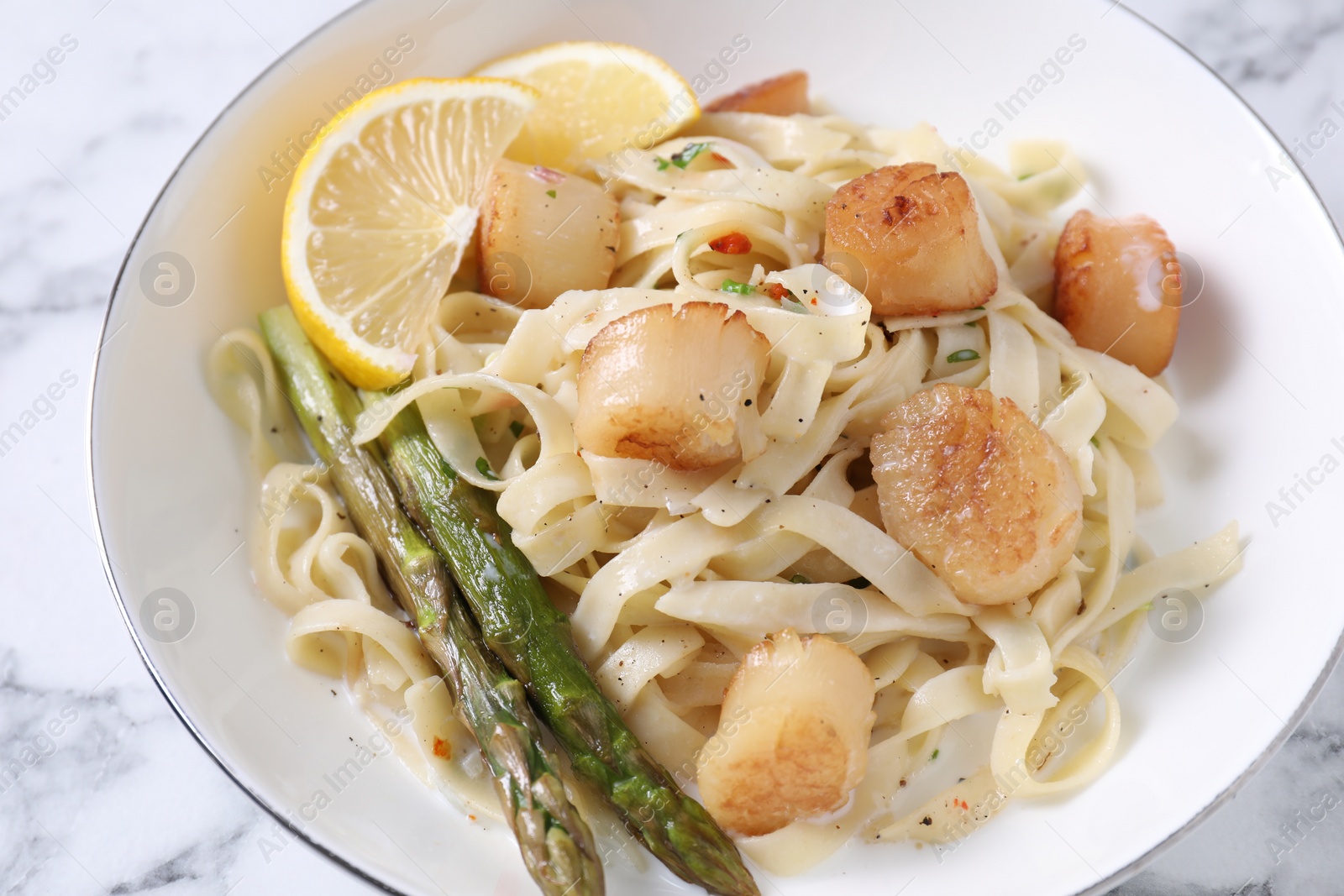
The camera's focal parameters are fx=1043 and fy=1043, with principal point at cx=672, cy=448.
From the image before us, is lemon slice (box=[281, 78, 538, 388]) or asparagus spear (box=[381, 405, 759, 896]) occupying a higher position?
lemon slice (box=[281, 78, 538, 388])

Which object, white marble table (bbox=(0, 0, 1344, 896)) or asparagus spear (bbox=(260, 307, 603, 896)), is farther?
white marble table (bbox=(0, 0, 1344, 896))

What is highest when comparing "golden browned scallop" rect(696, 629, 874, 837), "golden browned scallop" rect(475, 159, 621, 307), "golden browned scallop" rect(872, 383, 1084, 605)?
"golden browned scallop" rect(475, 159, 621, 307)

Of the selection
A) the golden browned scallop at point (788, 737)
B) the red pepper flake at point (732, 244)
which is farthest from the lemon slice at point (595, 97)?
the golden browned scallop at point (788, 737)

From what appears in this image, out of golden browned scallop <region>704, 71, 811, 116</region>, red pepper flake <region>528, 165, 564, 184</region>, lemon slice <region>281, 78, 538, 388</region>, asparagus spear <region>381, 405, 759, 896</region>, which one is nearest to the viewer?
asparagus spear <region>381, 405, 759, 896</region>

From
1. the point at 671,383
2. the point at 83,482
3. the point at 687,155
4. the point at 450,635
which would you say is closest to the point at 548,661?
the point at 450,635

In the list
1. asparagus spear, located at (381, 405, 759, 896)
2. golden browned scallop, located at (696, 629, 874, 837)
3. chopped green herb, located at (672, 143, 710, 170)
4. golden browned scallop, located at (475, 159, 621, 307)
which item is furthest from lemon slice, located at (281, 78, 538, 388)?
golden browned scallop, located at (696, 629, 874, 837)

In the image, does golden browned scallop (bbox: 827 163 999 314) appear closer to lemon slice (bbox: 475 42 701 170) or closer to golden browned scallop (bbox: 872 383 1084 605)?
golden browned scallop (bbox: 872 383 1084 605)

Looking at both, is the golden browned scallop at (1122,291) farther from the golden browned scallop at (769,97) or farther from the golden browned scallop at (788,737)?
the golden browned scallop at (788,737)

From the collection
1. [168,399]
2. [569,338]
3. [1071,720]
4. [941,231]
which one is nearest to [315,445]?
[168,399]
